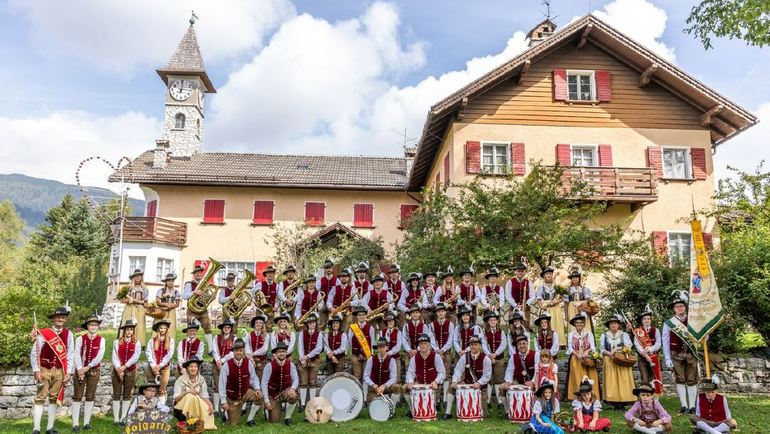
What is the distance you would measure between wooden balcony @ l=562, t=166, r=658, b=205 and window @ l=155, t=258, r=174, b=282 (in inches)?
757

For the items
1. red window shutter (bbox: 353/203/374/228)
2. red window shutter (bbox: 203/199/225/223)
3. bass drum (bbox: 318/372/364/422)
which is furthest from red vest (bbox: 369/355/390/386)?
red window shutter (bbox: 203/199/225/223)

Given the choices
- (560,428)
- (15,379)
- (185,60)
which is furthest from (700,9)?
(185,60)

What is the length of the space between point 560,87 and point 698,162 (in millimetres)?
5934

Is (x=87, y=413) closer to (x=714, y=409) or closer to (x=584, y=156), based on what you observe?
(x=714, y=409)

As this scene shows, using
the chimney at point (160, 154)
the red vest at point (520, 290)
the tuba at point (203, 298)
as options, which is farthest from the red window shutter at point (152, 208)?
the red vest at point (520, 290)

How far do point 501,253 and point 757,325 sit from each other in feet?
19.6

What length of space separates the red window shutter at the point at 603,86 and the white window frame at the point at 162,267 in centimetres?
2099

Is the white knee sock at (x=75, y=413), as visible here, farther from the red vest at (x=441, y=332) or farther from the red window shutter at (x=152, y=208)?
the red window shutter at (x=152, y=208)

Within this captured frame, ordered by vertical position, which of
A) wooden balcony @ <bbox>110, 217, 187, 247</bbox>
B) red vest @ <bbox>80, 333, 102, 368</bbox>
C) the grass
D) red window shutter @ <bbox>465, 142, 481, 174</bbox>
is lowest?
the grass

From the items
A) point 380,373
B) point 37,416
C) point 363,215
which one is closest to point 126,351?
point 37,416

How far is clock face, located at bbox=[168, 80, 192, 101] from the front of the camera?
36.5 meters

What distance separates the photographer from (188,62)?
37531 mm

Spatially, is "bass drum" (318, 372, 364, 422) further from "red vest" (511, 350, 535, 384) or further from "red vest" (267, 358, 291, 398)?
"red vest" (511, 350, 535, 384)

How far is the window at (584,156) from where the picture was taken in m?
22.1
